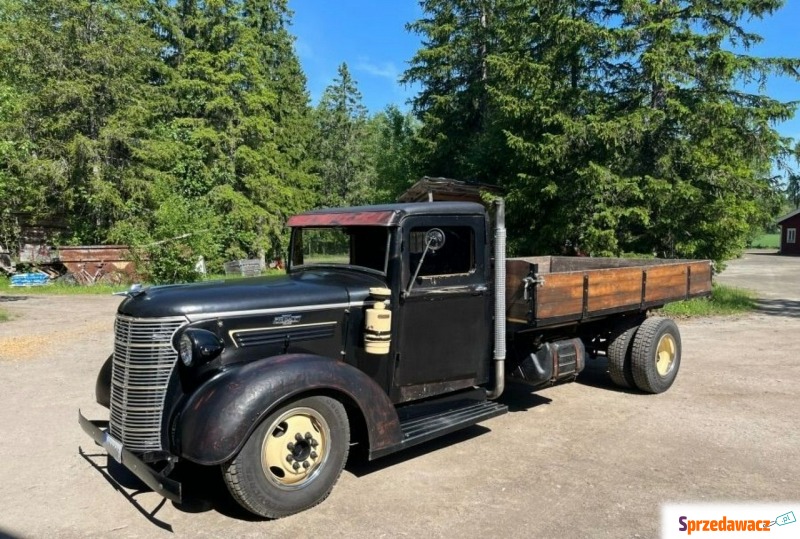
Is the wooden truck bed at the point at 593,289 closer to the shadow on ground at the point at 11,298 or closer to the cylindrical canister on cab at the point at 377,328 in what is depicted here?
the cylindrical canister on cab at the point at 377,328

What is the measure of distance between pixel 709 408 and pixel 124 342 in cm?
539

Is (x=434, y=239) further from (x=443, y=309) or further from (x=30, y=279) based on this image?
(x=30, y=279)

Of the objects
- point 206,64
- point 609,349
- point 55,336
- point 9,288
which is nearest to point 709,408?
point 609,349

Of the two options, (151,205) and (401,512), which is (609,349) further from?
(151,205)

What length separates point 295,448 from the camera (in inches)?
143

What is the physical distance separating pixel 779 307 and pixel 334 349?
13531 mm

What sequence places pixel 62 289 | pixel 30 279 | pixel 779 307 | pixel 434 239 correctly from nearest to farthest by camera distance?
pixel 434 239 < pixel 779 307 < pixel 62 289 < pixel 30 279

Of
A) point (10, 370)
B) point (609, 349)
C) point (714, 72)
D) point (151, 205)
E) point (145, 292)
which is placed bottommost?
point (10, 370)

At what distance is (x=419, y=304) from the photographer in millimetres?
4414

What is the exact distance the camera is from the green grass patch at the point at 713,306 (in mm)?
12156

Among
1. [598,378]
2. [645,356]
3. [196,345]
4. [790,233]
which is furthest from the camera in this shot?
[790,233]

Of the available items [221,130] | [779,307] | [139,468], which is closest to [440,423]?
[139,468]

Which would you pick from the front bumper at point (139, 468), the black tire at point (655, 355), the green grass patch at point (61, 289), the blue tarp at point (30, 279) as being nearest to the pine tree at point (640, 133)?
the black tire at point (655, 355)

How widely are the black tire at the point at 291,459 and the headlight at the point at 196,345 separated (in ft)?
1.80
